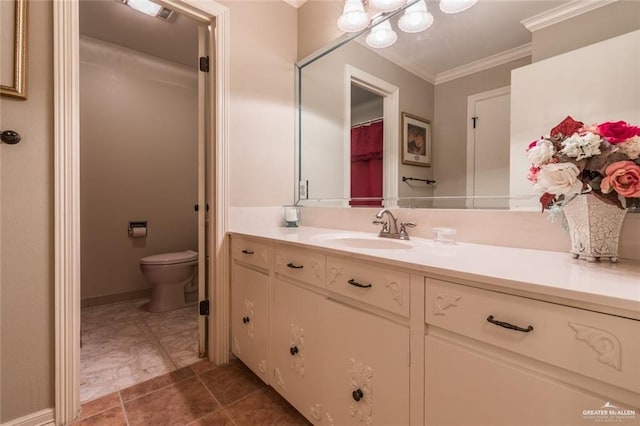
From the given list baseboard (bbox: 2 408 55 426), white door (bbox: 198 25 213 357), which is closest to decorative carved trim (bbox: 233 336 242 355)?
white door (bbox: 198 25 213 357)

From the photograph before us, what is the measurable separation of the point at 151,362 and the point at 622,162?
7.29 feet

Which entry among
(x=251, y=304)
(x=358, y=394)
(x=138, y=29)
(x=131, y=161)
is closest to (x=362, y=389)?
(x=358, y=394)

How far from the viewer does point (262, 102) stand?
6.01 feet

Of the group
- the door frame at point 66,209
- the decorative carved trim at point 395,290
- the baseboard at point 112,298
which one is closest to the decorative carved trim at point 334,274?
the decorative carved trim at point 395,290

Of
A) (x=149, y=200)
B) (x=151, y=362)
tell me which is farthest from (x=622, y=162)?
(x=149, y=200)

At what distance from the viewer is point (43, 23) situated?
1.15 m

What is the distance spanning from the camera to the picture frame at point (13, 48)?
106cm

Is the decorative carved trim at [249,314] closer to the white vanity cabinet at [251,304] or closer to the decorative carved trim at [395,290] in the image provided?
the white vanity cabinet at [251,304]

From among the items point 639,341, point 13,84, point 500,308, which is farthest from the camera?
point 13,84

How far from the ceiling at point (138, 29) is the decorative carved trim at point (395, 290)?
2.33 m

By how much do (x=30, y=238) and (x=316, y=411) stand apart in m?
1.35

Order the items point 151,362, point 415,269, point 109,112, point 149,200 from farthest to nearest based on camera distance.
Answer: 1. point 149,200
2. point 109,112
3. point 151,362
4. point 415,269

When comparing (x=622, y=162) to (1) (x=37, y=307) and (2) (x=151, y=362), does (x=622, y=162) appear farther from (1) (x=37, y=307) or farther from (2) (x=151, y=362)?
(2) (x=151, y=362)

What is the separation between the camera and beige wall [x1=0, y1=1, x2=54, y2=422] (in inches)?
43.3
